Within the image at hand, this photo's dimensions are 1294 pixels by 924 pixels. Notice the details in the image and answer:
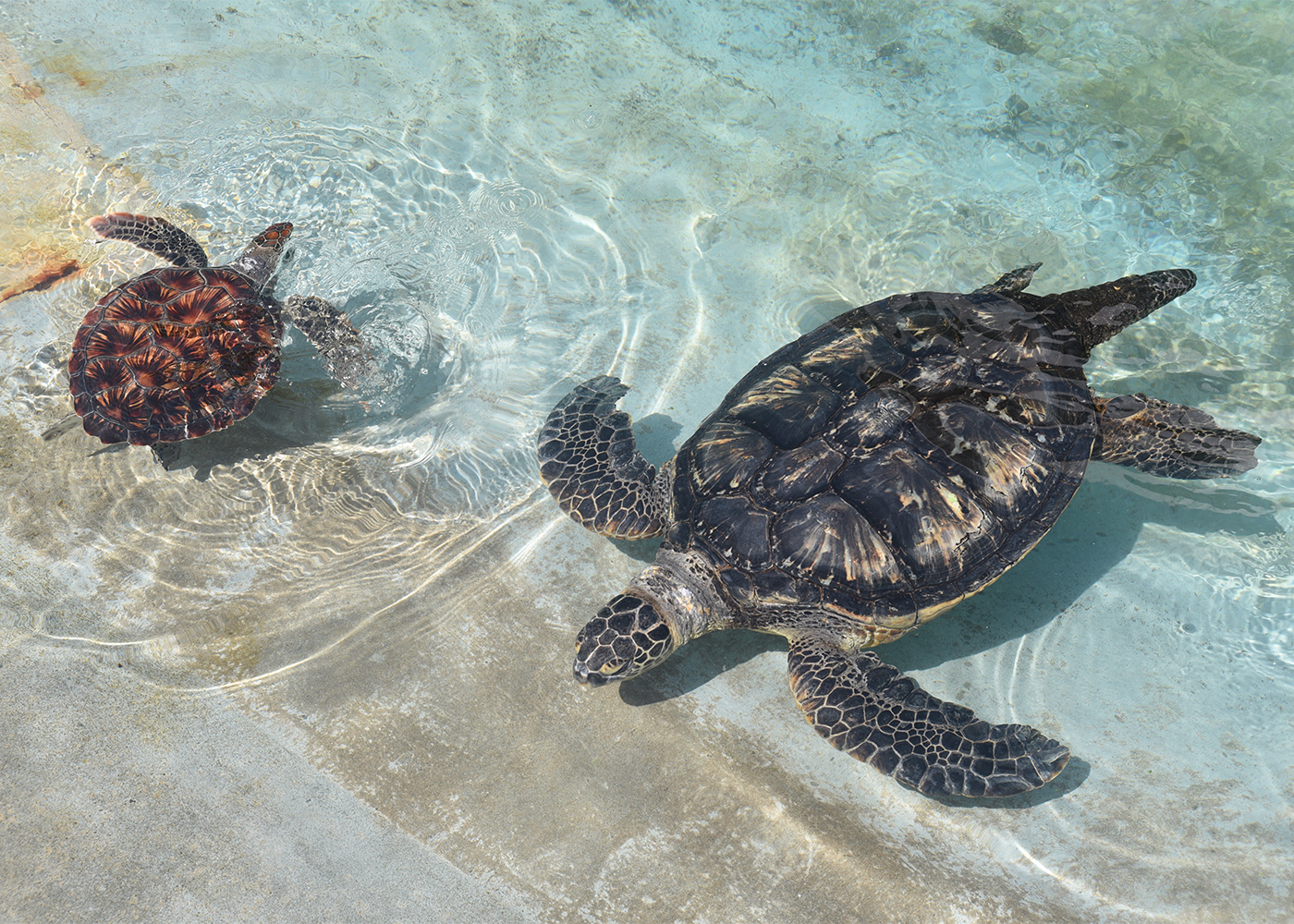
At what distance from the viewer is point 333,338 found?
13.9 feet

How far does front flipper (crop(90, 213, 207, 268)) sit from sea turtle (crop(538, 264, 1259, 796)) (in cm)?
297

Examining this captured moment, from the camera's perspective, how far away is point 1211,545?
4027 mm

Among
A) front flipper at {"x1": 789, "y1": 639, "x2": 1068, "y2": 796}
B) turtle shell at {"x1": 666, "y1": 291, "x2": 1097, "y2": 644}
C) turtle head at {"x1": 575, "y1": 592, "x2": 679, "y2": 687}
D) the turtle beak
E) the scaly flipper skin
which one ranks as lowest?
the turtle beak

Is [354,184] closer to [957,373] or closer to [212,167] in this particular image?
[212,167]

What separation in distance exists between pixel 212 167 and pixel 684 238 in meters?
3.62

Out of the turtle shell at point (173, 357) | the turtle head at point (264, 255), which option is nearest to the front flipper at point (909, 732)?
the turtle shell at point (173, 357)

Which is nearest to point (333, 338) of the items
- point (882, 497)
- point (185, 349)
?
point (185, 349)

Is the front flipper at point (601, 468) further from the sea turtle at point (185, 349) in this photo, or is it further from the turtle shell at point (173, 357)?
the turtle shell at point (173, 357)

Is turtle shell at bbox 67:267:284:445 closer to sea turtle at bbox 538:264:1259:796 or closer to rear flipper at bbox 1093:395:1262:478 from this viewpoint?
sea turtle at bbox 538:264:1259:796

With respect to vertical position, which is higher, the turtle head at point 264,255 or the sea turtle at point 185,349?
the turtle head at point 264,255

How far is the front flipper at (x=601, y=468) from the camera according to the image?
12.1 feet

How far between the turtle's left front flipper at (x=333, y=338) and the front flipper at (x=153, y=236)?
94 centimetres

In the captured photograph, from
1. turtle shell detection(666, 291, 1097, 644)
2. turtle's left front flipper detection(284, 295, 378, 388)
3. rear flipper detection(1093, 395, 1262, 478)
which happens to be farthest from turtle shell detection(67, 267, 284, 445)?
rear flipper detection(1093, 395, 1262, 478)

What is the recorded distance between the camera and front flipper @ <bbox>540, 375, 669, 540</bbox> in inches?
146
